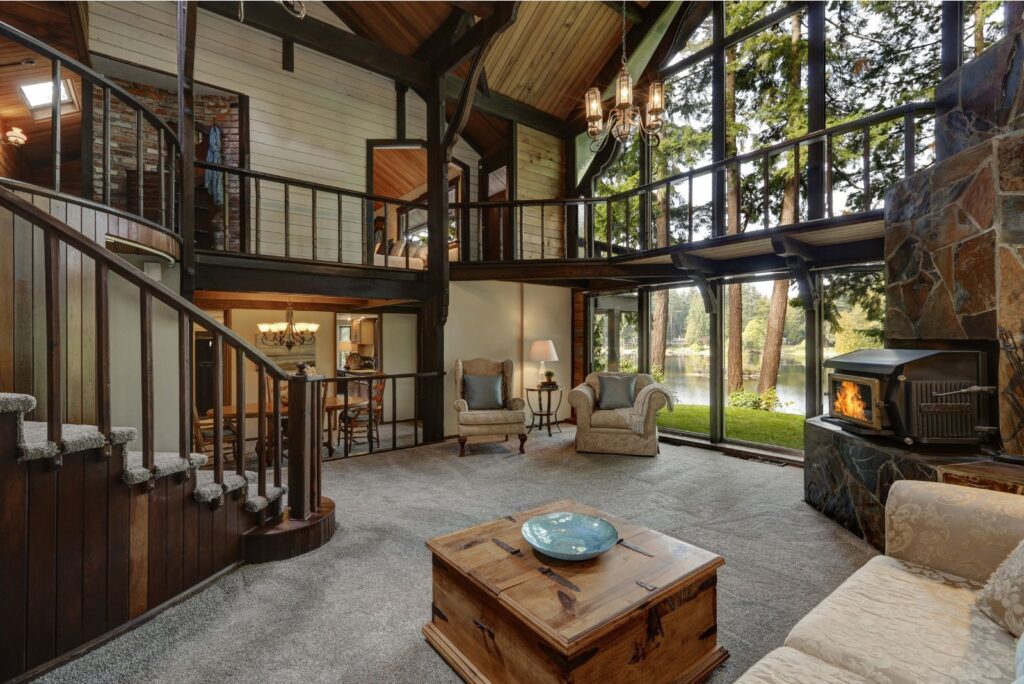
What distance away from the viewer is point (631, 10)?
6.34 meters

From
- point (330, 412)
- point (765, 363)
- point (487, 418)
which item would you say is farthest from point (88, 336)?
point (765, 363)

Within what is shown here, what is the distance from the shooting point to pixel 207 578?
2502mm

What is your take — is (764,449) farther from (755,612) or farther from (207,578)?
(207,578)

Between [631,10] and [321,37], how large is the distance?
418 centimetres

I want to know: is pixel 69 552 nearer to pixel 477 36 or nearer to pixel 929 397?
pixel 929 397

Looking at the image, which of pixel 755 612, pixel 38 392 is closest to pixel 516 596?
pixel 755 612

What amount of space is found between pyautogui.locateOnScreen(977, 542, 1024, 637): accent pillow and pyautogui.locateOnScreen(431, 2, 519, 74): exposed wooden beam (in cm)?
502

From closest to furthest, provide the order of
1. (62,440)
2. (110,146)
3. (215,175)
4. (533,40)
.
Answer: (62,440) < (110,146) < (215,175) < (533,40)

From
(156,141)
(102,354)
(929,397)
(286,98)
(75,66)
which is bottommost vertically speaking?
(929,397)

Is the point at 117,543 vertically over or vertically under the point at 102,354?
under

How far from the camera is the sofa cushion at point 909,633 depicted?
4.14 ft

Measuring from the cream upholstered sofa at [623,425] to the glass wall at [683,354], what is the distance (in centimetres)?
111

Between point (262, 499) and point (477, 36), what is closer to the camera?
point (262, 499)

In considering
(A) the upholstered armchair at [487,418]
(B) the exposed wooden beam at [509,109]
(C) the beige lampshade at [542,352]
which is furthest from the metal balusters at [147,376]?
(B) the exposed wooden beam at [509,109]
